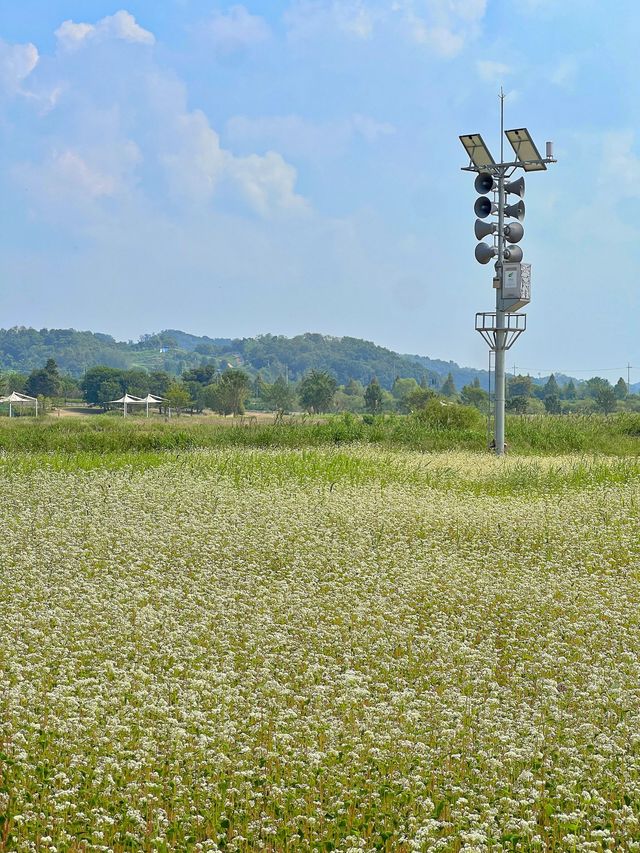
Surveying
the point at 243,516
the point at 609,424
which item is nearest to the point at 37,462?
the point at 243,516

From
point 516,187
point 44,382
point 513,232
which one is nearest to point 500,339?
point 513,232

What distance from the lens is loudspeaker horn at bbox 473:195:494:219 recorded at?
1030 inches

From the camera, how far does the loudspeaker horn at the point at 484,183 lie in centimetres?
2600

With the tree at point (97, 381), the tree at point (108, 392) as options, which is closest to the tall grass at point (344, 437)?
the tree at point (108, 392)

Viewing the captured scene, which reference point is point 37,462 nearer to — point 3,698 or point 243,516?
point 243,516

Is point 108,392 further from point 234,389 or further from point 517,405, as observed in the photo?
point 517,405

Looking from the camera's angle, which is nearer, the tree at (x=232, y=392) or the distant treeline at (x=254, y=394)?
the tree at (x=232, y=392)

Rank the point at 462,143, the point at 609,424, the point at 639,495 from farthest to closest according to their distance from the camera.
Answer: the point at 609,424 < the point at 462,143 < the point at 639,495

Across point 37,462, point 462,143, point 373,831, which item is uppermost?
point 462,143

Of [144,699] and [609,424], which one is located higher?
[609,424]

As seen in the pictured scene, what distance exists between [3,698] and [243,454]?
1632cm

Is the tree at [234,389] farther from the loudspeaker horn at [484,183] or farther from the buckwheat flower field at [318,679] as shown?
the buckwheat flower field at [318,679]

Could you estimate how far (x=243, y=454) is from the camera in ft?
73.9

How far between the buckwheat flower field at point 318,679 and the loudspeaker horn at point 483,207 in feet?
47.1
